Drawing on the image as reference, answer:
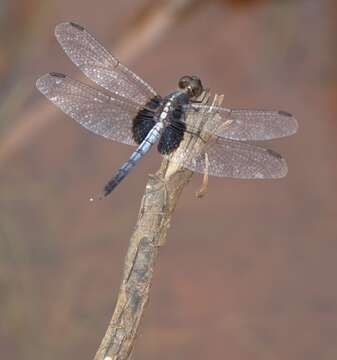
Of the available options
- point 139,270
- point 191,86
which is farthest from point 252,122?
point 139,270

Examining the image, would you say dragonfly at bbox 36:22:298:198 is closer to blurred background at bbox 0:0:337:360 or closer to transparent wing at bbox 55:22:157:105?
transparent wing at bbox 55:22:157:105

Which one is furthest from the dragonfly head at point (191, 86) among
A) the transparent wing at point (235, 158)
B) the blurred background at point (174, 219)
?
the blurred background at point (174, 219)

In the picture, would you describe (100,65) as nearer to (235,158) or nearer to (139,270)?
(235,158)

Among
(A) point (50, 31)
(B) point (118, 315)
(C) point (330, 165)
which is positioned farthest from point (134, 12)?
(B) point (118, 315)

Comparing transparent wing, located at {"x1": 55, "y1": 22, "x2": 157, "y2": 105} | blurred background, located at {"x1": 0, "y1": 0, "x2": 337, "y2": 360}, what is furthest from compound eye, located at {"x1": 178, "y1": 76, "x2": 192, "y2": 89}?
blurred background, located at {"x1": 0, "y1": 0, "x2": 337, "y2": 360}

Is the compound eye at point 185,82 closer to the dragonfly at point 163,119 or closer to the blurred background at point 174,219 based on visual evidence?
the dragonfly at point 163,119

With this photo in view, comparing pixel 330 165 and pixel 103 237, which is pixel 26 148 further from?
pixel 330 165
